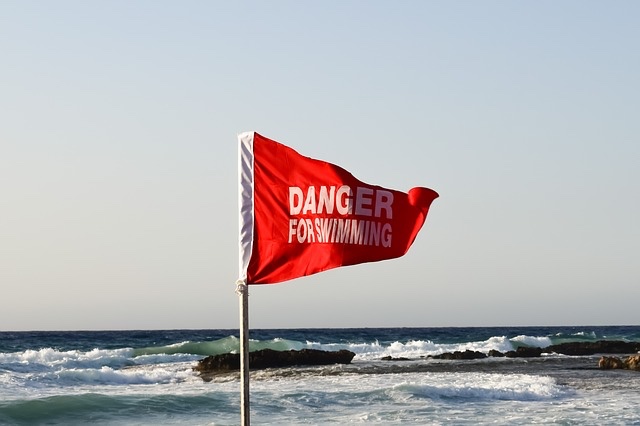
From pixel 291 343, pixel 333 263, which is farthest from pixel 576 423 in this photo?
pixel 291 343

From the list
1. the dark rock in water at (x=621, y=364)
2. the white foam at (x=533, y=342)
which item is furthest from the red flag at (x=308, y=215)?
the white foam at (x=533, y=342)

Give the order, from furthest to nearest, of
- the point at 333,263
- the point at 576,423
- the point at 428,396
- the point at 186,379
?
the point at 186,379 < the point at 428,396 < the point at 576,423 < the point at 333,263

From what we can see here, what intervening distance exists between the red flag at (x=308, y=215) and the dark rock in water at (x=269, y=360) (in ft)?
102

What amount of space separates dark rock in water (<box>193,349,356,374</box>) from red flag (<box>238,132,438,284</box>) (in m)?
31.1

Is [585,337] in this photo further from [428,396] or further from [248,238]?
[248,238]

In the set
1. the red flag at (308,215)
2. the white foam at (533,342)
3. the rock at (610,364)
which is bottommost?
the rock at (610,364)

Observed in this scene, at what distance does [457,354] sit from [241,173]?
142ft

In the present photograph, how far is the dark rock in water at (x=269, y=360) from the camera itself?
42219 millimetres

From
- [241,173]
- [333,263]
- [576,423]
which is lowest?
[576,423]

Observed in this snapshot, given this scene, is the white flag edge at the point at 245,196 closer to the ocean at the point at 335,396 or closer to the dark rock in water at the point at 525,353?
the ocean at the point at 335,396

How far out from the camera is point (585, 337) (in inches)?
3733

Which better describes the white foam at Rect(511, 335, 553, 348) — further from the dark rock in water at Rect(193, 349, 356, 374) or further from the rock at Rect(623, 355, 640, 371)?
the rock at Rect(623, 355, 640, 371)

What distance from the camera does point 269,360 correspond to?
44250mm

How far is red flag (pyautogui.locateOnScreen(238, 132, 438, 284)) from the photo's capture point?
9.80 m
